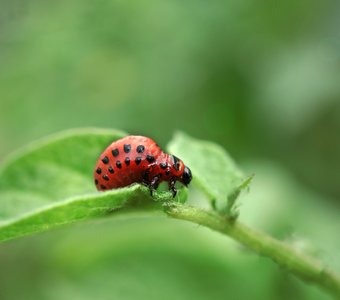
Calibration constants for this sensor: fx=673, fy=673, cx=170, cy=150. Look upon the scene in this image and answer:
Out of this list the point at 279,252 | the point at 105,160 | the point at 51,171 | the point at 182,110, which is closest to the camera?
the point at 279,252

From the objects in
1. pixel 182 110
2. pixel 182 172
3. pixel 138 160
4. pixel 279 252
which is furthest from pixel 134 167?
pixel 182 110

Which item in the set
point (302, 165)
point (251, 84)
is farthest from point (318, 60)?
Answer: point (302, 165)

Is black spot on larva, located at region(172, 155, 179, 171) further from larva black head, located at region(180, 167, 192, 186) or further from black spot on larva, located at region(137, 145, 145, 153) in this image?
black spot on larva, located at region(137, 145, 145, 153)

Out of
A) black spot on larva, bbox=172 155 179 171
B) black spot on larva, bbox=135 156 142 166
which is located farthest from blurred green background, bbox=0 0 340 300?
black spot on larva, bbox=135 156 142 166

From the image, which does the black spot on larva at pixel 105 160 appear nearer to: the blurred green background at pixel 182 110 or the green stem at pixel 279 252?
the green stem at pixel 279 252

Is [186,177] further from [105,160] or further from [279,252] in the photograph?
[279,252]
